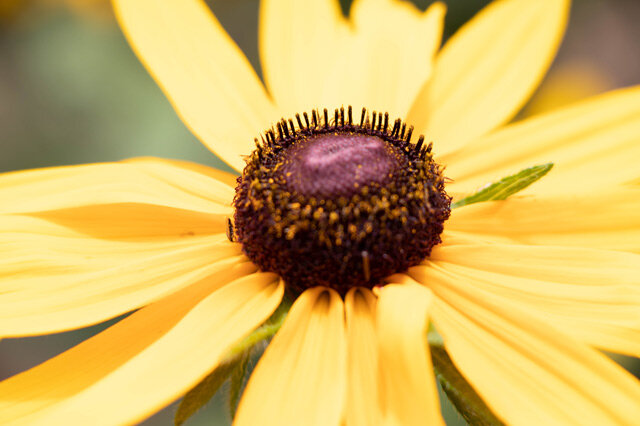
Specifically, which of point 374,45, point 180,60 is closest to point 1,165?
point 180,60

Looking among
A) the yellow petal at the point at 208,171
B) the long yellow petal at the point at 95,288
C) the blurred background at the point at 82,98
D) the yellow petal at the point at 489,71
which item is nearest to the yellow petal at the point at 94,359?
the long yellow petal at the point at 95,288

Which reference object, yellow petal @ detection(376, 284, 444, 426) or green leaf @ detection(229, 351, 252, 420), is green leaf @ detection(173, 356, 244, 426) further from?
yellow petal @ detection(376, 284, 444, 426)

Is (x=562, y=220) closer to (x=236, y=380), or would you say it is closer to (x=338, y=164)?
(x=338, y=164)

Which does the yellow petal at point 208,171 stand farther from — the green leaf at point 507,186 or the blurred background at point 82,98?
the blurred background at point 82,98

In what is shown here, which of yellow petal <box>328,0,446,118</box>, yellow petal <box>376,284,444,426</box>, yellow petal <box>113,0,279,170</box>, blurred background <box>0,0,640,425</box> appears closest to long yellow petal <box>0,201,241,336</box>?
yellow petal <box>113,0,279,170</box>

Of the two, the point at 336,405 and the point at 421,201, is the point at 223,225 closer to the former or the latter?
the point at 421,201

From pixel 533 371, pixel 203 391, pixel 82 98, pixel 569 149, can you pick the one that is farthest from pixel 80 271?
pixel 82 98
